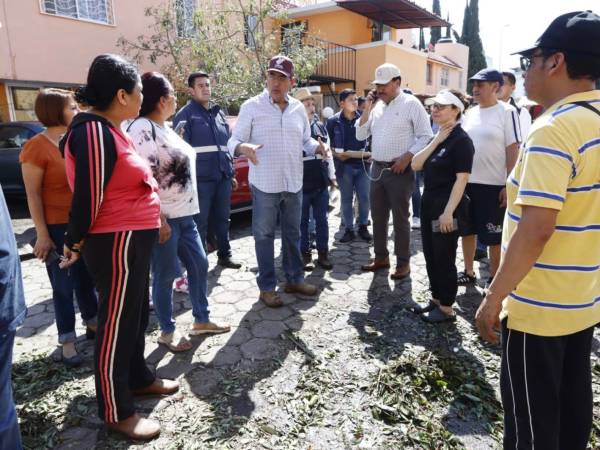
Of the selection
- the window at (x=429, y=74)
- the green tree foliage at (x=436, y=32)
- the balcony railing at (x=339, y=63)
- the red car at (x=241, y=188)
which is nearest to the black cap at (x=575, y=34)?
the red car at (x=241, y=188)

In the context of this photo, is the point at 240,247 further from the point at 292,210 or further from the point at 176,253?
the point at 176,253

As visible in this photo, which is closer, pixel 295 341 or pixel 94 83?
pixel 94 83

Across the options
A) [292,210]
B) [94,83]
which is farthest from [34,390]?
[292,210]

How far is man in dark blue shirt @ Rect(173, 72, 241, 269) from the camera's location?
468 cm

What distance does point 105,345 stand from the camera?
2281mm

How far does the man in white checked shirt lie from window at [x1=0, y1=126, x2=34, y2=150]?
656 centimetres

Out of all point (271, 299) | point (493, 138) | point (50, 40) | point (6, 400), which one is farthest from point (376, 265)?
point (50, 40)

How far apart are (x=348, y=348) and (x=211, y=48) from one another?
10019mm

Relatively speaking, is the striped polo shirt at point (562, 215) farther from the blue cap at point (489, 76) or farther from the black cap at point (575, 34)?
the blue cap at point (489, 76)

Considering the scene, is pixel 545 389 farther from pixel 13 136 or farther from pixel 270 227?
pixel 13 136

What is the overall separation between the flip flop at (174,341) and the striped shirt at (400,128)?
8.62 ft

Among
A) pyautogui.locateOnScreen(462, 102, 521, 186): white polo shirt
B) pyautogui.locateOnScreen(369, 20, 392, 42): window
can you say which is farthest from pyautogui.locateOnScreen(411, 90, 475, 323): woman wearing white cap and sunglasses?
Result: pyautogui.locateOnScreen(369, 20, 392, 42): window

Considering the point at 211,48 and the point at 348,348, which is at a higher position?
the point at 211,48

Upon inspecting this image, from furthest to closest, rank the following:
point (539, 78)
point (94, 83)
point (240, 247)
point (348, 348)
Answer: point (240, 247) → point (348, 348) → point (94, 83) → point (539, 78)
